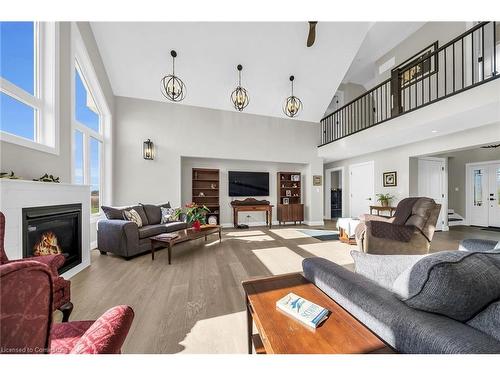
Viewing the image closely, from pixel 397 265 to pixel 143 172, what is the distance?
5308 millimetres

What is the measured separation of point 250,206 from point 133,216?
127 inches

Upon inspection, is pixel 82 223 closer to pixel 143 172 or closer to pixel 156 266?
pixel 156 266

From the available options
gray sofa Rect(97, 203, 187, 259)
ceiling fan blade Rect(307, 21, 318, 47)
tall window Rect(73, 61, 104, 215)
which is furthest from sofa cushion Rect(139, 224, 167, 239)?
ceiling fan blade Rect(307, 21, 318, 47)

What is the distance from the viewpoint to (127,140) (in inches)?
193

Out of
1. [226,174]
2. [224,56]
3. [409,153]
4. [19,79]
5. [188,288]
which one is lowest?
[188,288]

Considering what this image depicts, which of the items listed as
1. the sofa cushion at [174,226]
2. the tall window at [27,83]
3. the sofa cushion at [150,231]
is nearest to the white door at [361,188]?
the sofa cushion at [174,226]

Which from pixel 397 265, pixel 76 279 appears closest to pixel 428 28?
pixel 397 265

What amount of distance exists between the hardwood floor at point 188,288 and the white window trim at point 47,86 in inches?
67.8

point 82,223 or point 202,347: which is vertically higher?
point 82,223

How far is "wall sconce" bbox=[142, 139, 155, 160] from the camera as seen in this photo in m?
4.93

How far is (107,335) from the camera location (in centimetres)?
67

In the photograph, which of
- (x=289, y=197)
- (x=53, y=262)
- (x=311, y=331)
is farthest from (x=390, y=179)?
(x=53, y=262)

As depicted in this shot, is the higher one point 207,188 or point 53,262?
point 207,188

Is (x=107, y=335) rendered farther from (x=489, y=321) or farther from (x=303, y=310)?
(x=489, y=321)
